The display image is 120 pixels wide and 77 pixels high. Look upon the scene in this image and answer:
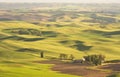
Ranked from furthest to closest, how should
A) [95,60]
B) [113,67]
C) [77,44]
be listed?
[77,44] < [95,60] < [113,67]

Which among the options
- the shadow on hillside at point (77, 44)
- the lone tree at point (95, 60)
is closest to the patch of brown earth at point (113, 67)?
the lone tree at point (95, 60)

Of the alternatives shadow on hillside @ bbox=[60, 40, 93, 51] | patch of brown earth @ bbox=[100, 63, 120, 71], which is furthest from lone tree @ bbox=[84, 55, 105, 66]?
shadow on hillside @ bbox=[60, 40, 93, 51]

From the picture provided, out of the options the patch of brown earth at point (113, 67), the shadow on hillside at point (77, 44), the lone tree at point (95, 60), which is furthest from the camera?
the shadow on hillside at point (77, 44)

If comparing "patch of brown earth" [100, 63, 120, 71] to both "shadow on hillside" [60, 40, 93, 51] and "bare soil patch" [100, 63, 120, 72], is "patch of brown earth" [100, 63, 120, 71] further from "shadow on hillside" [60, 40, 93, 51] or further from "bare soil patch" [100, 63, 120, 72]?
"shadow on hillside" [60, 40, 93, 51]

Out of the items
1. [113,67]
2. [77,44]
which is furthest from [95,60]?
[77,44]

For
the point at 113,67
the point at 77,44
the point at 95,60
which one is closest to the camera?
the point at 113,67

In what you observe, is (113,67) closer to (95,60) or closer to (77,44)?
(95,60)

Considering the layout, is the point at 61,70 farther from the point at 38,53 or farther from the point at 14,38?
the point at 14,38

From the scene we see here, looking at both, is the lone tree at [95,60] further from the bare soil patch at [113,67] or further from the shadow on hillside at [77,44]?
the shadow on hillside at [77,44]

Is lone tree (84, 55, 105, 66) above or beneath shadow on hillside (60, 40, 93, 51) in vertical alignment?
above

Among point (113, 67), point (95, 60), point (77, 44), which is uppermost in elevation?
point (113, 67)

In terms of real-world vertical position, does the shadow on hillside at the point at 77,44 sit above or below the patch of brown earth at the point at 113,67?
below
